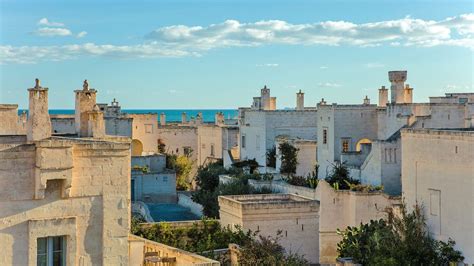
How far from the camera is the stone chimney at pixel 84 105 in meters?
17.2

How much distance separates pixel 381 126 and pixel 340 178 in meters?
6.12

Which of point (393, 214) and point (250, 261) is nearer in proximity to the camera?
point (250, 261)

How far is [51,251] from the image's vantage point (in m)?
14.4

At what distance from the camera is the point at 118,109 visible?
54719 mm

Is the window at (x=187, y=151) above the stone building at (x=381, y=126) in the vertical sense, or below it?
below

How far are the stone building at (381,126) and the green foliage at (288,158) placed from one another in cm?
150

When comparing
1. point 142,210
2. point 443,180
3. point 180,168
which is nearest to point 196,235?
point 443,180

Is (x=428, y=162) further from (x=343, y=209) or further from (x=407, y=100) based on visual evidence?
(x=407, y=100)

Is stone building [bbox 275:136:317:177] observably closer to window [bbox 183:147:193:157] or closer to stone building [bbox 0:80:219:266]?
window [bbox 183:147:193:157]

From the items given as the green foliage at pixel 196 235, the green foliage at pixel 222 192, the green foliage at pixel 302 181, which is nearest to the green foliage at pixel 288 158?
the green foliage at pixel 302 181

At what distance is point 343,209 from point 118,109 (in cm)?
2690

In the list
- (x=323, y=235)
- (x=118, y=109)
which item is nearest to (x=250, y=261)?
(x=323, y=235)

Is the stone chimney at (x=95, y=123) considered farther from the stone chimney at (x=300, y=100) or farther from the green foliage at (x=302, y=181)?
the stone chimney at (x=300, y=100)

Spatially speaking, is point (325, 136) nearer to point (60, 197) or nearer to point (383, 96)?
point (383, 96)
